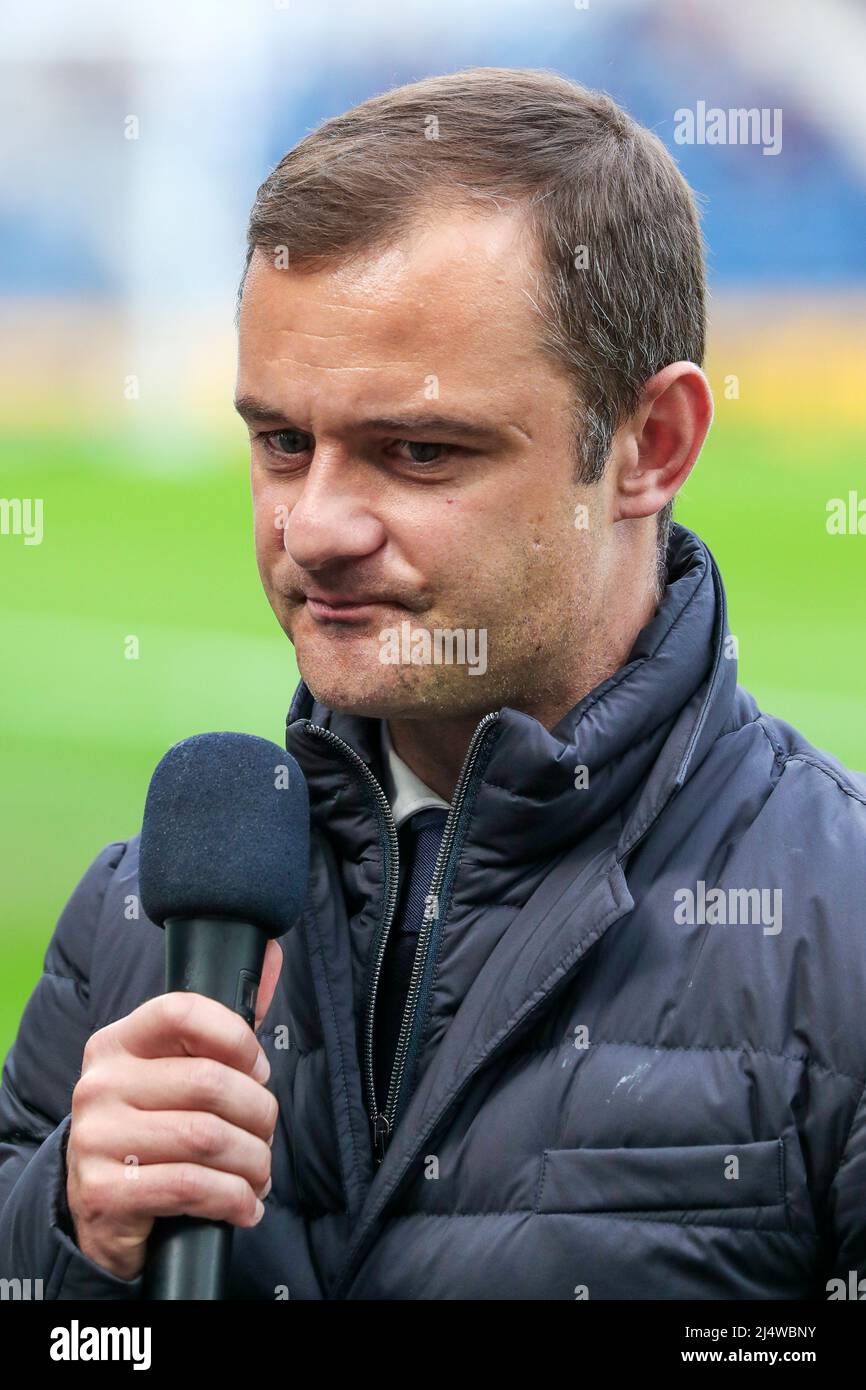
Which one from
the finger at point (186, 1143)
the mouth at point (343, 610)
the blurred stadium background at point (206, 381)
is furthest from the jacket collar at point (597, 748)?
the blurred stadium background at point (206, 381)

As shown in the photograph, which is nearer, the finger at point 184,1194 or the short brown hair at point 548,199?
the finger at point 184,1194

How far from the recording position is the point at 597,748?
1.17m

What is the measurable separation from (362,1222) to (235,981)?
247 millimetres

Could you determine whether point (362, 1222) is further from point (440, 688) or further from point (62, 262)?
point (62, 262)

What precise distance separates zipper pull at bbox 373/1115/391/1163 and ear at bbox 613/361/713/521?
474mm

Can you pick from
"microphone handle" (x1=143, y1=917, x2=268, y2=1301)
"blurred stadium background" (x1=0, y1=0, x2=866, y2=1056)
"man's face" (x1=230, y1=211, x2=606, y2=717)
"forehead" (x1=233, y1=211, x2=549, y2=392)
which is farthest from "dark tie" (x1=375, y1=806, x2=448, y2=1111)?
"blurred stadium background" (x1=0, y1=0, x2=866, y2=1056)

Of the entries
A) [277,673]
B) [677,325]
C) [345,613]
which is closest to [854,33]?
[277,673]

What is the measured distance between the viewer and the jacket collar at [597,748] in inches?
45.6

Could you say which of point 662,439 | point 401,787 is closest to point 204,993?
point 401,787

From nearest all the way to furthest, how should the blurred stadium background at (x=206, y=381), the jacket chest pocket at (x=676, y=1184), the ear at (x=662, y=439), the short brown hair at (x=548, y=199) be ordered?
the jacket chest pocket at (x=676, y=1184) → the short brown hair at (x=548, y=199) → the ear at (x=662, y=439) → the blurred stadium background at (x=206, y=381)

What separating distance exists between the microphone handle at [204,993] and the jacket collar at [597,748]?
0.76 ft

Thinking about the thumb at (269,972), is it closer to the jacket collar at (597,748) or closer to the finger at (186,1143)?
the finger at (186,1143)

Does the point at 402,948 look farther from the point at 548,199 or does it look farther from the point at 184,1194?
the point at 548,199

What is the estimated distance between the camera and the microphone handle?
2.99 feet
